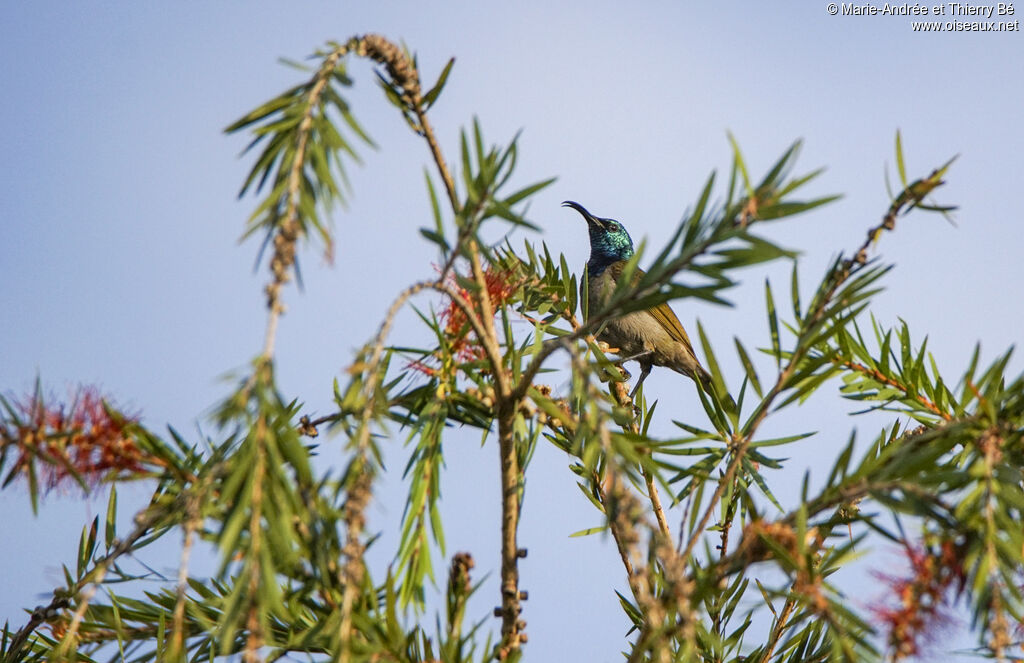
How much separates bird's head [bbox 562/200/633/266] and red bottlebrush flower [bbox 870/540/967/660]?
17.5ft

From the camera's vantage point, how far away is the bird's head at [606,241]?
6410mm

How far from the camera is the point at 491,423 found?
1.64 m

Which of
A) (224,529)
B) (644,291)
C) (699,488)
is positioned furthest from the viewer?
(699,488)

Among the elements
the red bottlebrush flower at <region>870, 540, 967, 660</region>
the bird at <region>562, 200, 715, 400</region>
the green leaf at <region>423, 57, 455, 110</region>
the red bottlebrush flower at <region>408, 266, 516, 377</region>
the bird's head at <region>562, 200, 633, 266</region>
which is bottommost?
the red bottlebrush flower at <region>870, 540, 967, 660</region>

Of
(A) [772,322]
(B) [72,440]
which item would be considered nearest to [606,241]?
(A) [772,322]

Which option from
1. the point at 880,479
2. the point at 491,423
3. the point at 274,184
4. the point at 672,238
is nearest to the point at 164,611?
the point at 491,423

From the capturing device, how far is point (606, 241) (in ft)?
21.2

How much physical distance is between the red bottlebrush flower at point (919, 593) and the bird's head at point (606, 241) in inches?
210

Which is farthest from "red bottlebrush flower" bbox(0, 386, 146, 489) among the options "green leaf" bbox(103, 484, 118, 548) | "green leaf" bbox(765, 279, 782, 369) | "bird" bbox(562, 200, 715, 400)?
"bird" bbox(562, 200, 715, 400)

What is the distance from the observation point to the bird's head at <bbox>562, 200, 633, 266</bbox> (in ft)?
21.0

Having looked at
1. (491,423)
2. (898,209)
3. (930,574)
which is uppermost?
(898,209)

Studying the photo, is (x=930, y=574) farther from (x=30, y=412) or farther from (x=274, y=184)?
(x=30, y=412)

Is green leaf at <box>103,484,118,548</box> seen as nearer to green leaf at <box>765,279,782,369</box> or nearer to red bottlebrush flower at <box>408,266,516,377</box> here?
Result: red bottlebrush flower at <box>408,266,516,377</box>

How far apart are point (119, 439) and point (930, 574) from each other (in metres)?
1.08
